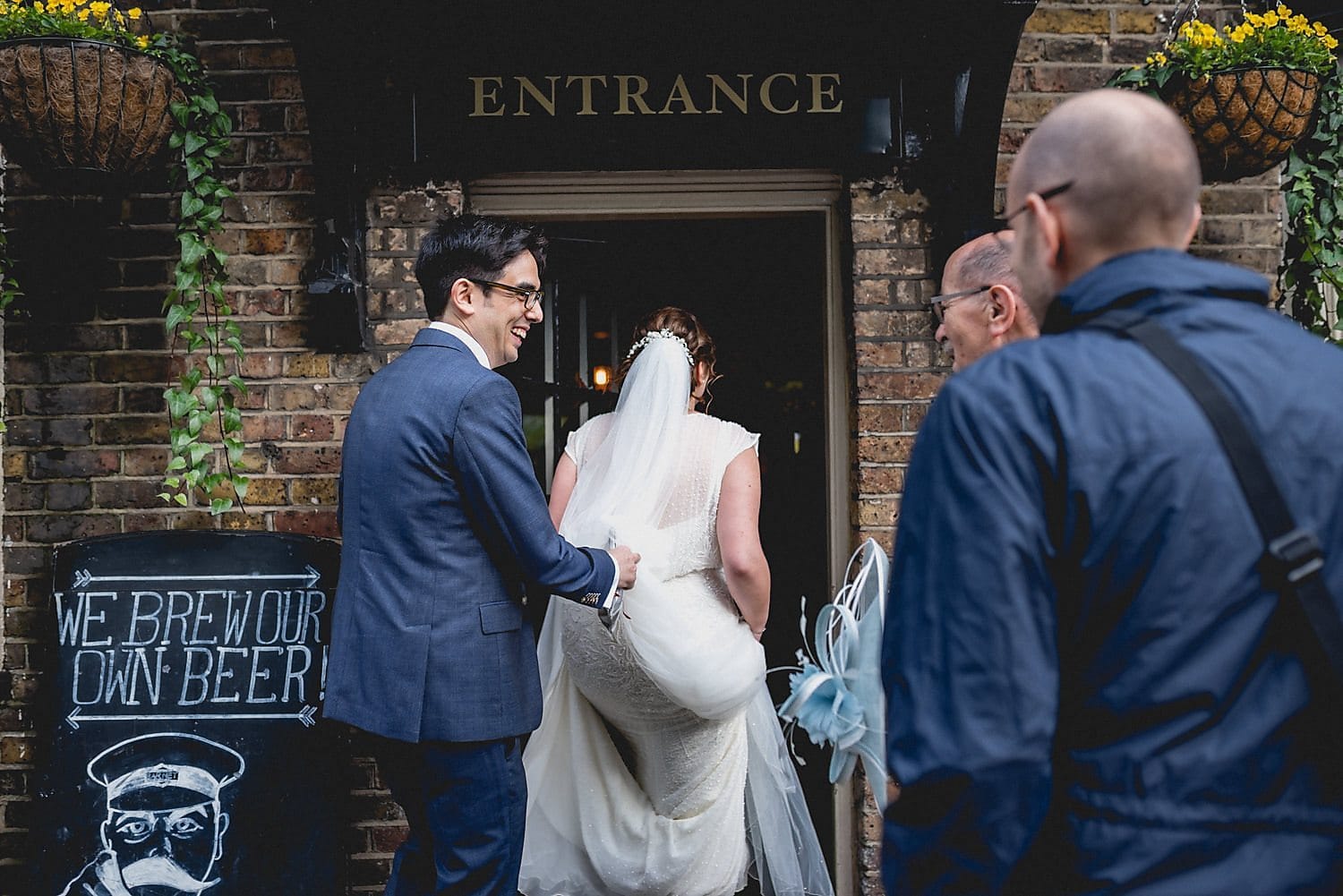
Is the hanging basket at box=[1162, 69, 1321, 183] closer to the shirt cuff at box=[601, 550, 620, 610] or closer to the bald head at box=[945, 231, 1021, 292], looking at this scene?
the bald head at box=[945, 231, 1021, 292]

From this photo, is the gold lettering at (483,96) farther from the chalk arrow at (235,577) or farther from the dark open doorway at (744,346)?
the chalk arrow at (235,577)

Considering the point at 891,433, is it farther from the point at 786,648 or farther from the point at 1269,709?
the point at 1269,709

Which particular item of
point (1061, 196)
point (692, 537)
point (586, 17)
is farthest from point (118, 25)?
point (1061, 196)

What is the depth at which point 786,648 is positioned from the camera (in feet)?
15.2

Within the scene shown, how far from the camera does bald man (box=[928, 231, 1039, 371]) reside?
74.9 inches

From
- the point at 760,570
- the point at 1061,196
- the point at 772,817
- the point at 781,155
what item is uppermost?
the point at 781,155

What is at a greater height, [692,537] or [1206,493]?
[1206,493]

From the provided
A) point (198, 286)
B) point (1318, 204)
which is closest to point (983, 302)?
point (1318, 204)

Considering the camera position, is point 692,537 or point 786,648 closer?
point 692,537

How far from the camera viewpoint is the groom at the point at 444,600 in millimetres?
2271

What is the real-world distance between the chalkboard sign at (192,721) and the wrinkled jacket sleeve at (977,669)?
2443 mm

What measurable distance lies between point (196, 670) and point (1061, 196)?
2850mm

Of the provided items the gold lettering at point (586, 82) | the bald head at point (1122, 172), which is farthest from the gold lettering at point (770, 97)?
the bald head at point (1122, 172)

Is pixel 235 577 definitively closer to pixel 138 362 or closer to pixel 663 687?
pixel 138 362
